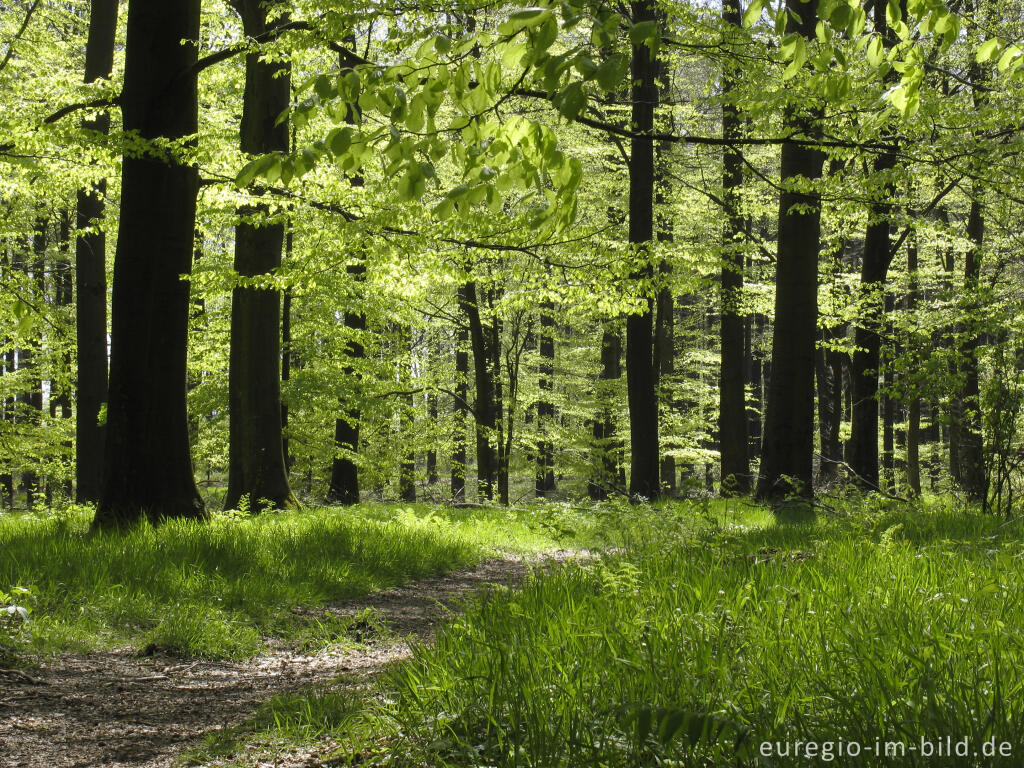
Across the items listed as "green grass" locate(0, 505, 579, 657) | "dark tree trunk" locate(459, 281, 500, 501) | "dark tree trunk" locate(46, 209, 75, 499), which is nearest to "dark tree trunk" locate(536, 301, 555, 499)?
"dark tree trunk" locate(459, 281, 500, 501)

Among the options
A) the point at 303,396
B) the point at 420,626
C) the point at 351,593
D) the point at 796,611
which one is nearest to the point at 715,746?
the point at 796,611

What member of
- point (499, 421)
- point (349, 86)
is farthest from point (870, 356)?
point (349, 86)

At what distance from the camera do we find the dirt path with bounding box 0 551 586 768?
2732 millimetres

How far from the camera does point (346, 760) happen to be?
2387mm

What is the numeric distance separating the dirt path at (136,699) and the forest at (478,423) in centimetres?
2

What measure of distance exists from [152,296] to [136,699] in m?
4.47

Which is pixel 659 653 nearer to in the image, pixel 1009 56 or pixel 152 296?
pixel 1009 56

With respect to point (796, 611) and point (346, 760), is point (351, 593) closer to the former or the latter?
point (346, 760)

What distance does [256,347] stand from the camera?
9742 mm

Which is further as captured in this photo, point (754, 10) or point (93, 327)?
point (93, 327)

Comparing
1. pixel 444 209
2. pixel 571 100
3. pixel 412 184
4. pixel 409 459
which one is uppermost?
pixel 571 100

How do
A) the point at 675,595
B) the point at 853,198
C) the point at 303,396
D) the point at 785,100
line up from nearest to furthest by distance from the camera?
the point at 675,595 → the point at 785,100 → the point at 853,198 → the point at 303,396

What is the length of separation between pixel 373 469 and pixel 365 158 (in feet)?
49.8

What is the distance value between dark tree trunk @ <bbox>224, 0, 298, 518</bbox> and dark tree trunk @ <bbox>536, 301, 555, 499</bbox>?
10.7 metres
